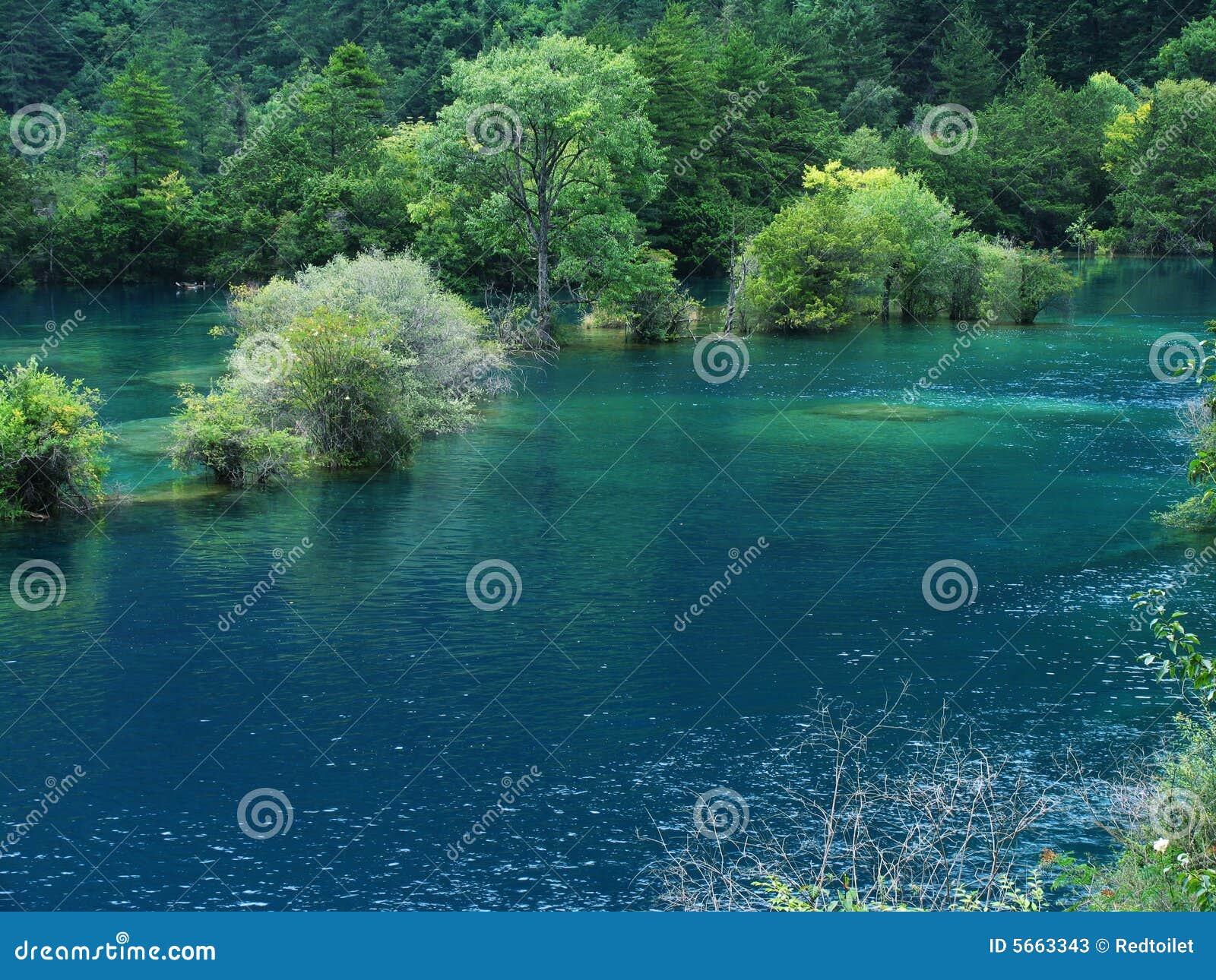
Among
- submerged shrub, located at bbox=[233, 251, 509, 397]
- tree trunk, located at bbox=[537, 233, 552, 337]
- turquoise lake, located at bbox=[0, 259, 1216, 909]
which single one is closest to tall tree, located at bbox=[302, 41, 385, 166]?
tree trunk, located at bbox=[537, 233, 552, 337]

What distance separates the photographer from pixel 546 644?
974 inches

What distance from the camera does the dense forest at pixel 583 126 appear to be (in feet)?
214

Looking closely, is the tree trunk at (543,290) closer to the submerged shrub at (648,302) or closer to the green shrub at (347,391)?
the submerged shrub at (648,302)

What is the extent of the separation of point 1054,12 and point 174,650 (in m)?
134

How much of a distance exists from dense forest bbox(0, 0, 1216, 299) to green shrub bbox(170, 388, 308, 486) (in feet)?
88.7

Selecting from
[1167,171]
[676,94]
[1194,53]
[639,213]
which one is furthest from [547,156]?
[1194,53]

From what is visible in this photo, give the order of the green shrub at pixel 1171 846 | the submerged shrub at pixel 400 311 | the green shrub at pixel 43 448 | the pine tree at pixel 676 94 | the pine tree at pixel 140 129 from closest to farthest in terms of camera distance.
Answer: the green shrub at pixel 1171 846 → the green shrub at pixel 43 448 → the submerged shrub at pixel 400 311 → the pine tree at pixel 676 94 → the pine tree at pixel 140 129

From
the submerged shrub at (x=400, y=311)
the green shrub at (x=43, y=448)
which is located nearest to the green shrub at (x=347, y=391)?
the submerged shrub at (x=400, y=311)

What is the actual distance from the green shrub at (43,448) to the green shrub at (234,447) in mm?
3291

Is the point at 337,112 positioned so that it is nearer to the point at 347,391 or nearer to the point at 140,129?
the point at 140,129

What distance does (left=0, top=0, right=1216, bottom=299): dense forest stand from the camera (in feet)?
214

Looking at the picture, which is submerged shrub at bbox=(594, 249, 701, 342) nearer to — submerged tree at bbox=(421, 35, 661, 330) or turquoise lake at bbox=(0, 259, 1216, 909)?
submerged tree at bbox=(421, 35, 661, 330)

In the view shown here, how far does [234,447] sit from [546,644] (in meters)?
15.5

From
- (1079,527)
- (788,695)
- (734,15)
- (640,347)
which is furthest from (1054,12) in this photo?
(788,695)
